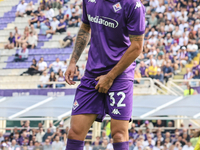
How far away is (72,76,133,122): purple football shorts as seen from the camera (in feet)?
11.3

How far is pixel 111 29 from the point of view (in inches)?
138

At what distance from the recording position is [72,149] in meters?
3.47

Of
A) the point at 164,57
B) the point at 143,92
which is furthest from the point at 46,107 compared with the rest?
the point at 164,57

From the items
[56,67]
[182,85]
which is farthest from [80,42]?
[56,67]

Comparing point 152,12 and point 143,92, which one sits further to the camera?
point 152,12

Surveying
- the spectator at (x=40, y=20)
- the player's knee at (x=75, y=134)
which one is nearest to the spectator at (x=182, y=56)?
the spectator at (x=40, y=20)

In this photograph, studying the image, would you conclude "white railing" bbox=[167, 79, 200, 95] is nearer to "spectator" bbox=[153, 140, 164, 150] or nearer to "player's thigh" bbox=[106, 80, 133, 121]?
"spectator" bbox=[153, 140, 164, 150]

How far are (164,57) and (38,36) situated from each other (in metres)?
8.40

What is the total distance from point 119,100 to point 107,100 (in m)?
0.12

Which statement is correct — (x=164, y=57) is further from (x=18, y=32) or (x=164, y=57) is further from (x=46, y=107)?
(x=18, y=32)

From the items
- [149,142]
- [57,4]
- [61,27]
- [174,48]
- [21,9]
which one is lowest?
[149,142]

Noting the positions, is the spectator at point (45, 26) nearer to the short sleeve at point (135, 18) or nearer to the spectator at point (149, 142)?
the spectator at point (149, 142)

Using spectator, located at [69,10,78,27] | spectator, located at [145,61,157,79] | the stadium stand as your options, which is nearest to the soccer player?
the stadium stand

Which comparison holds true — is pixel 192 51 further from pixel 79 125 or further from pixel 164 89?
pixel 79 125
